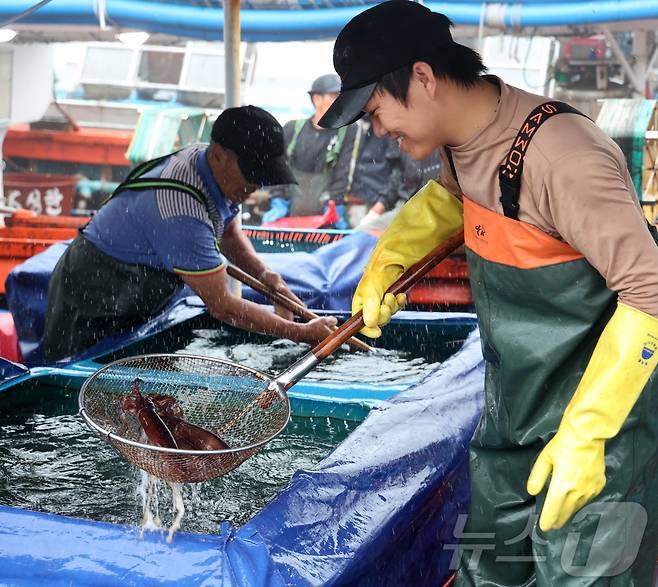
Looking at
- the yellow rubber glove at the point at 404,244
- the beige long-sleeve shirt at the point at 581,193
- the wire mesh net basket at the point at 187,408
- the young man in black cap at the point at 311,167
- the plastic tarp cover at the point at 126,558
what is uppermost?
the beige long-sleeve shirt at the point at 581,193

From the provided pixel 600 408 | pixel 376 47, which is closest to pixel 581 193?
pixel 600 408

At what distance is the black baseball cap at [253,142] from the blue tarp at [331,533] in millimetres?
1137

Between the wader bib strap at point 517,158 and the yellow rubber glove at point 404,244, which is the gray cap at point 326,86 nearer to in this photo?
the yellow rubber glove at point 404,244

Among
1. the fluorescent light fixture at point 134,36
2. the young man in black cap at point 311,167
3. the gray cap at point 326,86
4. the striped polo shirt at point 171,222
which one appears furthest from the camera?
the young man in black cap at point 311,167

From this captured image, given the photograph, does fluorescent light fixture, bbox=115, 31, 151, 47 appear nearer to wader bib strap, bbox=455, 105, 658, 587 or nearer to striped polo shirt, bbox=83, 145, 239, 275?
striped polo shirt, bbox=83, 145, 239, 275

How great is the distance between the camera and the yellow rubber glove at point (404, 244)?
2.55 metres

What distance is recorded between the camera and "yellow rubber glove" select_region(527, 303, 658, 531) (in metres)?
1.75

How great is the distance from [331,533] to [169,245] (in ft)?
5.83

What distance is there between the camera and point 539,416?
2107mm

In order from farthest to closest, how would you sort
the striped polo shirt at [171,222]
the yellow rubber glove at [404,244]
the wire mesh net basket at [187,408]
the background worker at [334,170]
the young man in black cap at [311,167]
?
the young man in black cap at [311,167], the background worker at [334,170], the striped polo shirt at [171,222], the yellow rubber glove at [404,244], the wire mesh net basket at [187,408]

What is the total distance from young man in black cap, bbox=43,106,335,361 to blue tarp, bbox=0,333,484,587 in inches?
40.2

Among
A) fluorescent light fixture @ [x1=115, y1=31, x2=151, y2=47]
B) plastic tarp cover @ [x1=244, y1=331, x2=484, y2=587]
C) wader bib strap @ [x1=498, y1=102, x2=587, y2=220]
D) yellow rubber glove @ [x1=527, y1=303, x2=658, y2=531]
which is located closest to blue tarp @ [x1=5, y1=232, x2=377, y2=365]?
plastic tarp cover @ [x1=244, y1=331, x2=484, y2=587]

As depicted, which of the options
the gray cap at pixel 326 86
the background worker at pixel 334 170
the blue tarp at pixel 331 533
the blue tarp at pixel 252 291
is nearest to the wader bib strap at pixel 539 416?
the blue tarp at pixel 331 533

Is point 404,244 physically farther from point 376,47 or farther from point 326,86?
point 326,86
